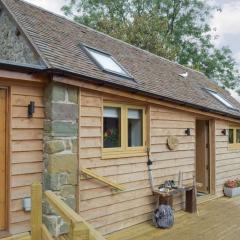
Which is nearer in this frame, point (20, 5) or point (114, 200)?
point (114, 200)

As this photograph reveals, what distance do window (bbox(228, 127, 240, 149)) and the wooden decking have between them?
3.44 metres

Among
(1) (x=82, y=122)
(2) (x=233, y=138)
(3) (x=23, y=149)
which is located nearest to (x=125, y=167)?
(1) (x=82, y=122)

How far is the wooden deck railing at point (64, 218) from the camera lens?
2143 mm

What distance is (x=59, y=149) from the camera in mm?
5590

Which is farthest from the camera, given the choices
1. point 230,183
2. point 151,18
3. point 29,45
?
point 151,18

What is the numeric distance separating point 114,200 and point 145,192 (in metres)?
1.01

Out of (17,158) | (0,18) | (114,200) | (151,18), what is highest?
(151,18)

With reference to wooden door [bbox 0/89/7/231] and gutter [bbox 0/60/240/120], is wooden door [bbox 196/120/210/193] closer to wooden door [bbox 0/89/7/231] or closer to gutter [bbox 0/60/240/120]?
gutter [bbox 0/60/240/120]

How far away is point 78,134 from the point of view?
598 centimetres

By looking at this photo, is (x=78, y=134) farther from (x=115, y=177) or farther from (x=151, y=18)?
(x=151, y=18)

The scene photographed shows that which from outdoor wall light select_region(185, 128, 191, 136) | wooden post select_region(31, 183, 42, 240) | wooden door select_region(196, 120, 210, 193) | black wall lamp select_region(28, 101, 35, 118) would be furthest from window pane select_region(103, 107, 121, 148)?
wooden door select_region(196, 120, 210, 193)

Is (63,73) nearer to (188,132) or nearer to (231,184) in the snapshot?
(188,132)

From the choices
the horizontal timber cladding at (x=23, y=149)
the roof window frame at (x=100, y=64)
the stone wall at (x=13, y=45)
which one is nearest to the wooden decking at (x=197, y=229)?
the horizontal timber cladding at (x=23, y=149)

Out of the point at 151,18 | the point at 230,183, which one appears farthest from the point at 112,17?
the point at 230,183
